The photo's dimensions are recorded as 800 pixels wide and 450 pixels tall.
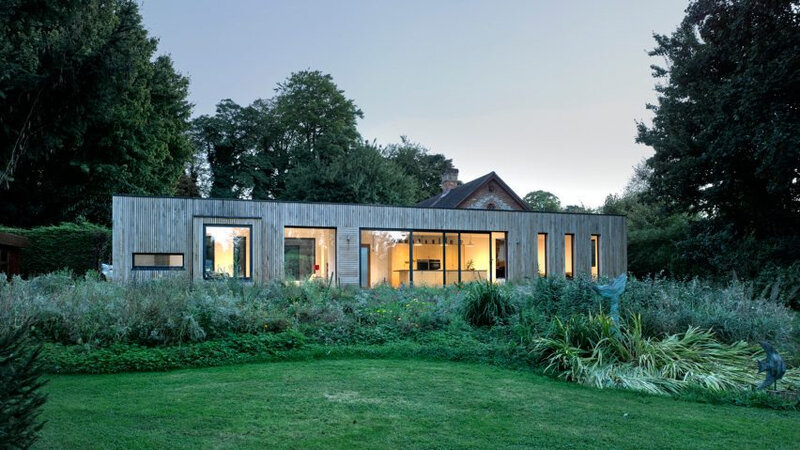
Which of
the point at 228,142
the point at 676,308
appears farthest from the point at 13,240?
the point at 228,142

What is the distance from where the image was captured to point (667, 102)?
685 inches

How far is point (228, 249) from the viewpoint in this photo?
14.3 meters

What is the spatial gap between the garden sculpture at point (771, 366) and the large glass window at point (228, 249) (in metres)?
11.4

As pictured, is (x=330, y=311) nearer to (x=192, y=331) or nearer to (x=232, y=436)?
(x=192, y=331)

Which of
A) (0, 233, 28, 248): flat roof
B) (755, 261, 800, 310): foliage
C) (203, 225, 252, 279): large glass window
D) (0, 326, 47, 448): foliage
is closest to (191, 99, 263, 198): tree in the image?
(0, 233, 28, 248): flat roof

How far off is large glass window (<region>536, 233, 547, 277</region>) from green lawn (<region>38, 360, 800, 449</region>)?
12.3 meters

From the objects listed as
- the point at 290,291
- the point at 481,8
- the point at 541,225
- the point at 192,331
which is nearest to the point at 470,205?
the point at 541,225

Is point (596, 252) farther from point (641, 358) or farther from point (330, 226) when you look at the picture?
point (641, 358)

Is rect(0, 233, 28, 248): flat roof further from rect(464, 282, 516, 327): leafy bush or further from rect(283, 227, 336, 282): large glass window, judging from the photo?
rect(464, 282, 516, 327): leafy bush

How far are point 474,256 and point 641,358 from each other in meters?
11.4

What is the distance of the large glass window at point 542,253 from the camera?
17.3m

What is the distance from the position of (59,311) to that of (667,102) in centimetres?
1719

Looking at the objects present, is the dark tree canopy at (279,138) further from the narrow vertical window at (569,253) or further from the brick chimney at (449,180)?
the narrow vertical window at (569,253)

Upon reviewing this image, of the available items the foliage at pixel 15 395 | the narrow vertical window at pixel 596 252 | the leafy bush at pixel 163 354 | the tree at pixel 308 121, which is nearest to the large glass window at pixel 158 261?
the leafy bush at pixel 163 354
